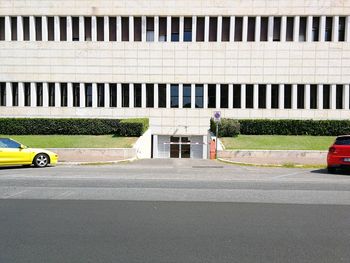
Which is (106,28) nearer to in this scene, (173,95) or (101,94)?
(101,94)

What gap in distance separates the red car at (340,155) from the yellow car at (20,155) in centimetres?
1240

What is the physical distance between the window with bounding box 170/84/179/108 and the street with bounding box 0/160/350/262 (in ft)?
68.7

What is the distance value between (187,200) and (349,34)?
28647 millimetres

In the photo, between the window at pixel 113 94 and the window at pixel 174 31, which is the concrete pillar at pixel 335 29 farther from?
the window at pixel 113 94

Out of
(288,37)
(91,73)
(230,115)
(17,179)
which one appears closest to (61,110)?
(91,73)

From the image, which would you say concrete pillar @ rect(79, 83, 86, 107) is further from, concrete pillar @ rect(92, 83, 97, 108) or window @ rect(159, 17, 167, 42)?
window @ rect(159, 17, 167, 42)

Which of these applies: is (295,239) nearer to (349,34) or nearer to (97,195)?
(97,195)

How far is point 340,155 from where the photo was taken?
39.2ft

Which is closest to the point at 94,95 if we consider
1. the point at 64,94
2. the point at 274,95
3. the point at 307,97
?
the point at 64,94

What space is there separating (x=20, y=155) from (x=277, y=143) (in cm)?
1577

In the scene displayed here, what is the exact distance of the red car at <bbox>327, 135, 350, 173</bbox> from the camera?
38.8ft

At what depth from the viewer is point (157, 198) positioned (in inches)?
281

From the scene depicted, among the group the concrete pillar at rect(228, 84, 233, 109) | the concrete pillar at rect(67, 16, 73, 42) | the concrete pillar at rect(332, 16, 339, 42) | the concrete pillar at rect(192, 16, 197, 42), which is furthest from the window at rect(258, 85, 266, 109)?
the concrete pillar at rect(67, 16, 73, 42)

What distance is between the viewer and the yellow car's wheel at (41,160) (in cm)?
1368
